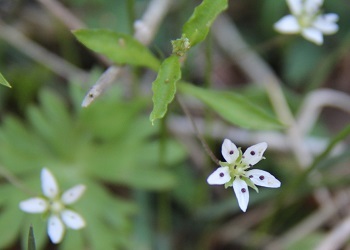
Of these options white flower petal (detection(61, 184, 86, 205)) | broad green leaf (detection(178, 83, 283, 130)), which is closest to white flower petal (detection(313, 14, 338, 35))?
broad green leaf (detection(178, 83, 283, 130))

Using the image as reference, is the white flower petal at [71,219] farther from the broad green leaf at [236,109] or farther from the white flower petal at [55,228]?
the broad green leaf at [236,109]

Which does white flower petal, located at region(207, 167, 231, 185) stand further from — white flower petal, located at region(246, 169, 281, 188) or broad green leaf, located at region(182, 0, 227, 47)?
broad green leaf, located at region(182, 0, 227, 47)

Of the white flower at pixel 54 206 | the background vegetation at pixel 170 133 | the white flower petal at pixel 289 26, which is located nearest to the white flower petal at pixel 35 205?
the white flower at pixel 54 206

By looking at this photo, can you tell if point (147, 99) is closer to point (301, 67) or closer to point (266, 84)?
point (266, 84)

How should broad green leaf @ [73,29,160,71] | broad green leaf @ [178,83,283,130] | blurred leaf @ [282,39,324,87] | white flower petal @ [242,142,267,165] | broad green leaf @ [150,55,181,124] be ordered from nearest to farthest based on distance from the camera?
broad green leaf @ [150,55,181,124], white flower petal @ [242,142,267,165], broad green leaf @ [73,29,160,71], broad green leaf @ [178,83,283,130], blurred leaf @ [282,39,324,87]

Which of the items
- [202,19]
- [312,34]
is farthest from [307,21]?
[202,19]

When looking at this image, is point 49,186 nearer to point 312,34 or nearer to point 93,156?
point 93,156
